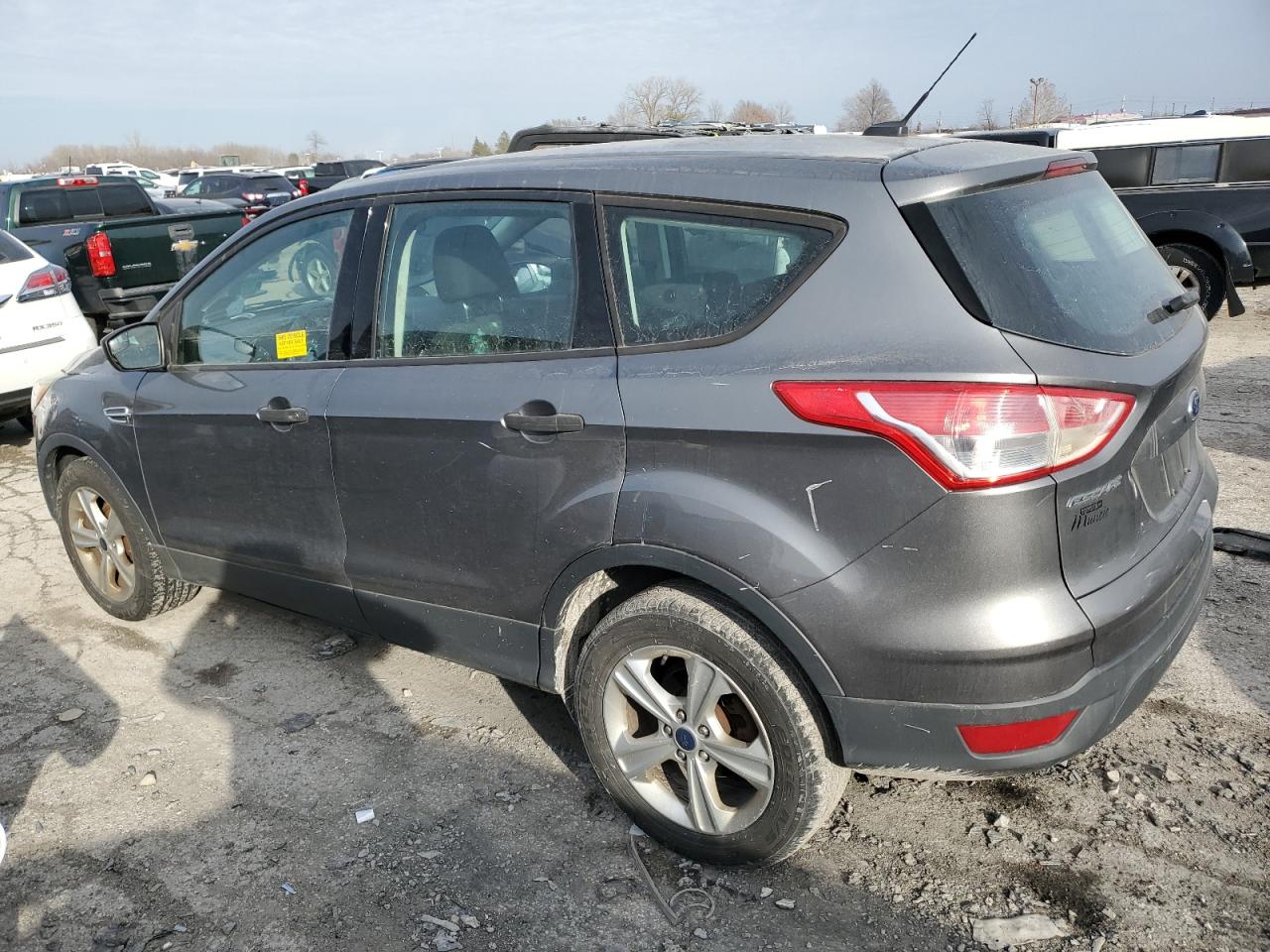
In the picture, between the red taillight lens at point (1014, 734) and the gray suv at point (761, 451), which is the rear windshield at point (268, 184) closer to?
the gray suv at point (761, 451)

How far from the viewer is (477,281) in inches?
118

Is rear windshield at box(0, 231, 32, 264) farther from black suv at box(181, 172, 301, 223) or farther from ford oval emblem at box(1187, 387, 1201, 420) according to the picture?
black suv at box(181, 172, 301, 223)

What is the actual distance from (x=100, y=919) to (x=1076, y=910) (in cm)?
245

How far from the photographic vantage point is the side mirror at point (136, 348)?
3859 mm

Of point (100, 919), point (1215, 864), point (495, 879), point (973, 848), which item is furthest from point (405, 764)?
point (1215, 864)

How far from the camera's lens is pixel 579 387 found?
2.63m

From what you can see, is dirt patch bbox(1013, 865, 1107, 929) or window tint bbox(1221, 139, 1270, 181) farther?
window tint bbox(1221, 139, 1270, 181)

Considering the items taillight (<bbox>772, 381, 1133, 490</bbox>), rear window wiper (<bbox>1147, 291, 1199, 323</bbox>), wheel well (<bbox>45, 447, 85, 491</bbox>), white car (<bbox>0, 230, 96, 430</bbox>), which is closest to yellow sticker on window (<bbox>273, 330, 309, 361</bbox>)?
wheel well (<bbox>45, 447, 85, 491</bbox>)

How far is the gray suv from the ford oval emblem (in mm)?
13

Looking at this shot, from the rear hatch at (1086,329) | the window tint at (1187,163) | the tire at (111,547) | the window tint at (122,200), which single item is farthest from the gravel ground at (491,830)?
the window tint at (122,200)

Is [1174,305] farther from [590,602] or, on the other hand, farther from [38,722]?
[38,722]

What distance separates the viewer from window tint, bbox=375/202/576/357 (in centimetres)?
279

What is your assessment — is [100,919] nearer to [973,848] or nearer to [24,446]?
[973,848]

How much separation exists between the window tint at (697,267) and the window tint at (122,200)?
12.2 meters
